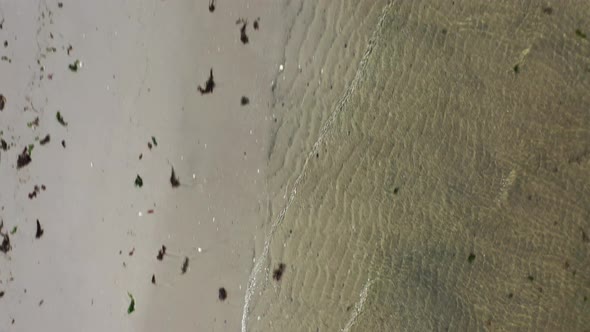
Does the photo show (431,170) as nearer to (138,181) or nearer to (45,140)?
(138,181)

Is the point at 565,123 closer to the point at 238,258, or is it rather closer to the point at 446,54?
the point at 446,54

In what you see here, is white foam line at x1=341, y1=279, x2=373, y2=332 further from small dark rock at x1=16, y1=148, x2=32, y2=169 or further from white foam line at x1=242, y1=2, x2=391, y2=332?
small dark rock at x1=16, y1=148, x2=32, y2=169

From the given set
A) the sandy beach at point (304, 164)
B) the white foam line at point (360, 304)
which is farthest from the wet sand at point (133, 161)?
the white foam line at point (360, 304)

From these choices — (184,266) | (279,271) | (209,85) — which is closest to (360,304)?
(279,271)

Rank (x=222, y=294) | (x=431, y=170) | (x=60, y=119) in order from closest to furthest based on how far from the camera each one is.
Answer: (x=431, y=170) < (x=222, y=294) < (x=60, y=119)

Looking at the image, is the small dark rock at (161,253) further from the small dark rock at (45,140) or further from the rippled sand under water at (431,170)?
the small dark rock at (45,140)

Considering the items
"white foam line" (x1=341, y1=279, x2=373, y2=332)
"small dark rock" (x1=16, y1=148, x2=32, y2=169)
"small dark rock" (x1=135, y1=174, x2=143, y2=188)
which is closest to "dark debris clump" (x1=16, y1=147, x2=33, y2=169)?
"small dark rock" (x1=16, y1=148, x2=32, y2=169)
